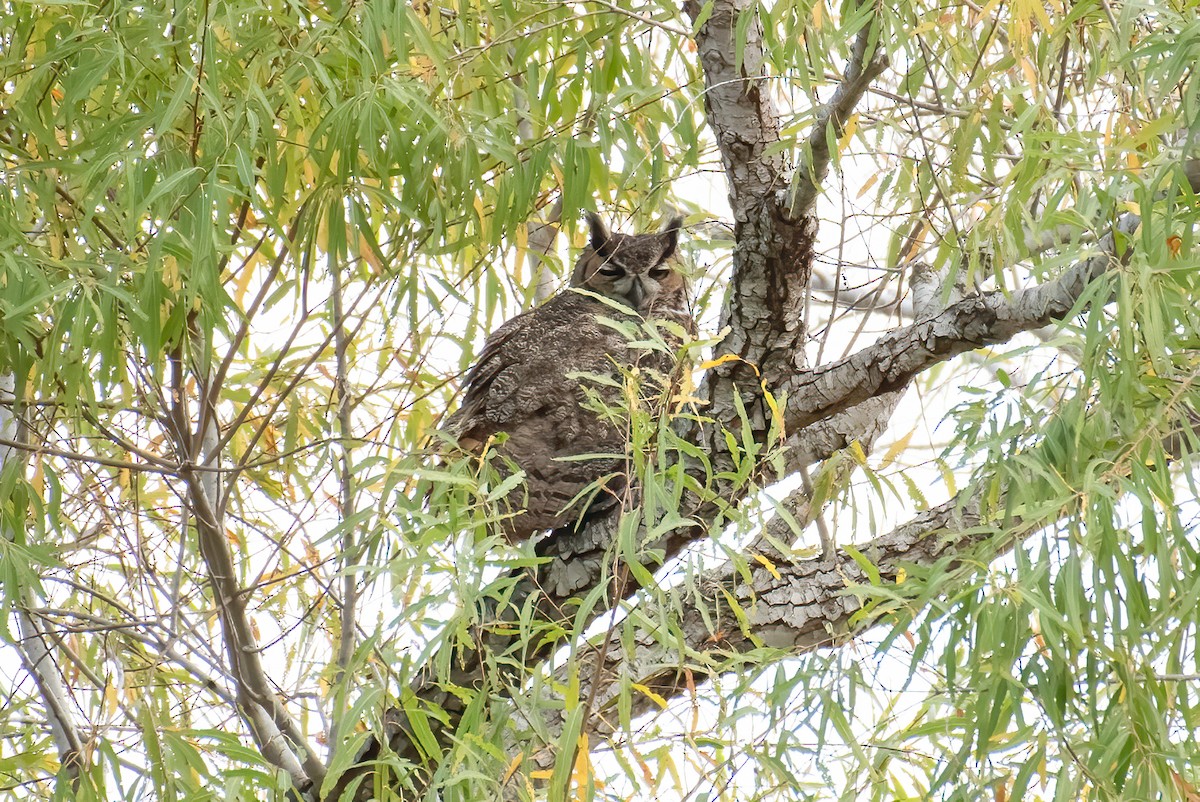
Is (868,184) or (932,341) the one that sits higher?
(868,184)

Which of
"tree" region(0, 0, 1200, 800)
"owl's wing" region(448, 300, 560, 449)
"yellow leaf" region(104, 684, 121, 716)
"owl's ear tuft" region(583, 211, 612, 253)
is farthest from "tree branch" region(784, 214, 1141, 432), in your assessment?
"yellow leaf" region(104, 684, 121, 716)

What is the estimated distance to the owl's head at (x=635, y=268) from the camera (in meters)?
2.78

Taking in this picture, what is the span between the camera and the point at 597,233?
287 centimetres

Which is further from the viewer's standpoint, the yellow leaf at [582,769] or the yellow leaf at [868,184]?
the yellow leaf at [868,184]

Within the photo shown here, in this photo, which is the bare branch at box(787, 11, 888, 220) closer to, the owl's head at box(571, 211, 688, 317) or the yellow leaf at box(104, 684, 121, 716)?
the owl's head at box(571, 211, 688, 317)

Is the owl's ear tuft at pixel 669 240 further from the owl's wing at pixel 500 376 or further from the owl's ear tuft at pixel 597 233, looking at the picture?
the owl's wing at pixel 500 376

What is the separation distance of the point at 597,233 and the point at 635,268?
0.16 metres

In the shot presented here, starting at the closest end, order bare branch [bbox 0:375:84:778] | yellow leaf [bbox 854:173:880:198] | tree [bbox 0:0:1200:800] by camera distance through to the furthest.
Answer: tree [bbox 0:0:1200:800], bare branch [bbox 0:375:84:778], yellow leaf [bbox 854:173:880:198]

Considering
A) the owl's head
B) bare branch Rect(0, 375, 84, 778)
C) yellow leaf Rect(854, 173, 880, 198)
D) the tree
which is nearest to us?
the tree

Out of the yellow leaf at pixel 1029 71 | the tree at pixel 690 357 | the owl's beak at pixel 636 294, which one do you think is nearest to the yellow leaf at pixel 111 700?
the tree at pixel 690 357

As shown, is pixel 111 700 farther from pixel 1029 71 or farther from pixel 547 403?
pixel 1029 71

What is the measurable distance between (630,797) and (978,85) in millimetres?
1112

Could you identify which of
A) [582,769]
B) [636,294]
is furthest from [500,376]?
[582,769]

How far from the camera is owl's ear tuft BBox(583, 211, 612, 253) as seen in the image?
2814 millimetres
